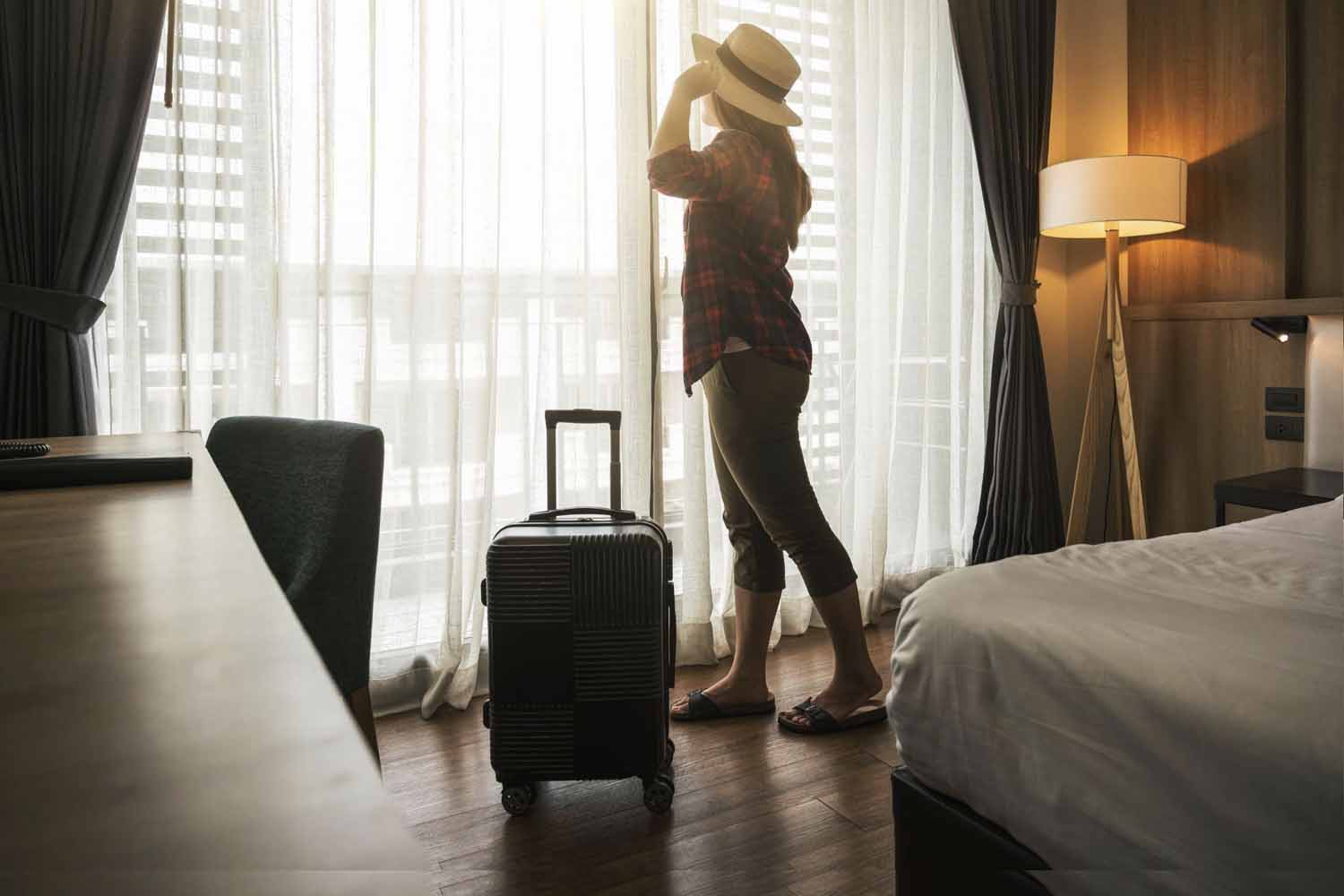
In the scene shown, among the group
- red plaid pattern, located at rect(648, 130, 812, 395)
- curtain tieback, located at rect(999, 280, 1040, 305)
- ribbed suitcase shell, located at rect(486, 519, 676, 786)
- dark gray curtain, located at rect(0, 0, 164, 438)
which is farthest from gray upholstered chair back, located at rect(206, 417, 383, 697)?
curtain tieback, located at rect(999, 280, 1040, 305)

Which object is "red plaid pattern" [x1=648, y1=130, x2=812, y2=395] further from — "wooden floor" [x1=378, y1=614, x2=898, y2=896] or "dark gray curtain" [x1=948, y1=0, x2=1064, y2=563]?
"dark gray curtain" [x1=948, y1=0, x2=1064, y2=563]

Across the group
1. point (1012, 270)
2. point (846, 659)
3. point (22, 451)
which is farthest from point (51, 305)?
point (1012, 270)

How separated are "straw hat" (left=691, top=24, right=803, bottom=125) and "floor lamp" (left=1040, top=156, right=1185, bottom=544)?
4.49ft

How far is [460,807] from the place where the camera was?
6.64 feet

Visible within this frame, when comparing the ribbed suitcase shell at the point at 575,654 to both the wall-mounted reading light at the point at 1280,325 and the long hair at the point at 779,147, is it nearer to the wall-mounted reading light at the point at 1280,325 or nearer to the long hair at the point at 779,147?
the long hair at the point at 779,147

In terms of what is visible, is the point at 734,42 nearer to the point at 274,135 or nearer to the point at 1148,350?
the point at 274,135

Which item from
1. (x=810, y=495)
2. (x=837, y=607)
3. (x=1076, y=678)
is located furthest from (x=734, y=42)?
(x=1076, y=678)

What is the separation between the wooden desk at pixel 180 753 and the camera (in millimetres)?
182

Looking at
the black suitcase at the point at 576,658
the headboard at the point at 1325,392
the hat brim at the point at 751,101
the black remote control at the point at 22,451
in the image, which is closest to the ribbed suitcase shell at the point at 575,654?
the black suitcase at the point at 576,658

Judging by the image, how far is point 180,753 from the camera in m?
0.24

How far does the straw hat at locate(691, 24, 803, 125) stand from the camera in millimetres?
2324

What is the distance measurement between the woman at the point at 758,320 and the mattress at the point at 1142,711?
0.90 m

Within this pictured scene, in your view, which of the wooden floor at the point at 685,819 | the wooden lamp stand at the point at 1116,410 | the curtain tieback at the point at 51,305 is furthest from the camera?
the wooden lamp stand at the point at 1116,410

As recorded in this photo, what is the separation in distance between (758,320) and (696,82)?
0.61m
